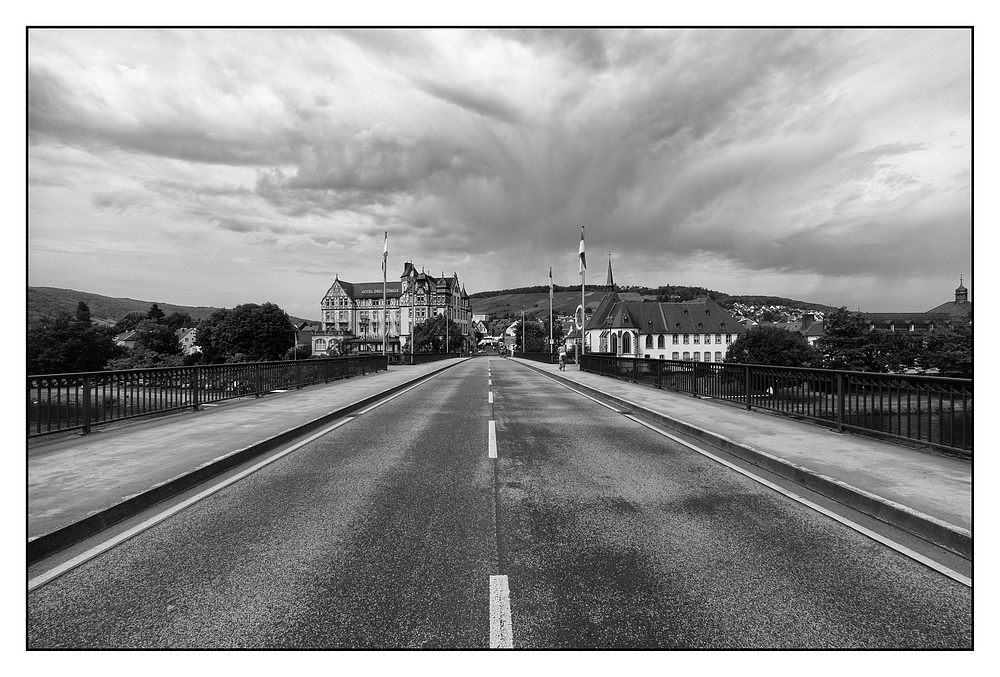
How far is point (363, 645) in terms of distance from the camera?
8.95ft

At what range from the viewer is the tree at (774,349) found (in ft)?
245

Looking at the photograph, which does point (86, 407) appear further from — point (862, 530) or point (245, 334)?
point (245, 334)

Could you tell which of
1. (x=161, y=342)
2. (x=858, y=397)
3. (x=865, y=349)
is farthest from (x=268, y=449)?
(x=161, y=342)

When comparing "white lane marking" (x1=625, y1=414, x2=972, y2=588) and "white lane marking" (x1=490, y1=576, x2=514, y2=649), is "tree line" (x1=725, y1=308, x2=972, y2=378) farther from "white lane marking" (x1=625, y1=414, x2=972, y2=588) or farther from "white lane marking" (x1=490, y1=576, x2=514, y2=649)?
"white lane marking" (x1=490, y1=576, x2=514, y2=649)

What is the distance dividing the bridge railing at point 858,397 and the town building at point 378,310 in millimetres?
139153

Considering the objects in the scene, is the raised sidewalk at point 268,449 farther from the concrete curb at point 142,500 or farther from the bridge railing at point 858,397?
the bridge railing at point 858,397

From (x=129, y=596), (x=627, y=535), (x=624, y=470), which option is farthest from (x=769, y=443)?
(x=129, y=596)

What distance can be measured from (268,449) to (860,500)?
328 inches

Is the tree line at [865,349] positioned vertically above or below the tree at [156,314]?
below

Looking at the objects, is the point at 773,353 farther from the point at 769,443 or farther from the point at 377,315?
the point at 377,315

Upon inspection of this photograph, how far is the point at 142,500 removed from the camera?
512 centimetres

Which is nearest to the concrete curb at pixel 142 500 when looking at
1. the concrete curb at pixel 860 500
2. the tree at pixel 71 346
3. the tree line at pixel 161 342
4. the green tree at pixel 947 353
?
the concrete curb at pixel 860 500

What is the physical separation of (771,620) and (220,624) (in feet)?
11.2

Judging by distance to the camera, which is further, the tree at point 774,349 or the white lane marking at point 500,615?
the tree at point 774,349
